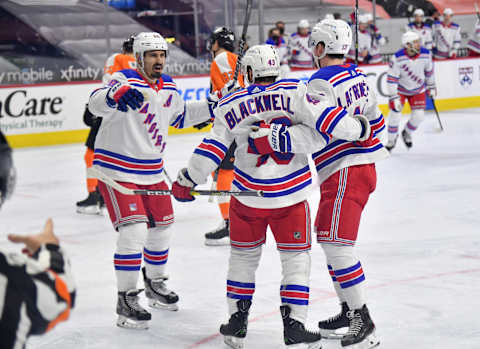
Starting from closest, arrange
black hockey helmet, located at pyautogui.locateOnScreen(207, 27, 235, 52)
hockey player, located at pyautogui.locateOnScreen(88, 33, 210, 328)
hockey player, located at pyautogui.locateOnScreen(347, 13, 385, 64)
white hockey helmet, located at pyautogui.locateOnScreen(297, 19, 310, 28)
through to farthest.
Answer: hockey player, located at pyautogui.locateOnScreen(88, 33, 210, 328) → black hockey helmet, located at pyautogui.locateOnScreen(207, 27, 235, 52) → white hockey helmet, located at pyautogui.locateOnScreen(297, 19, 310, 28) → hockey player, located at pyautogui.locateOnScreen(347, 13, 385, 64)

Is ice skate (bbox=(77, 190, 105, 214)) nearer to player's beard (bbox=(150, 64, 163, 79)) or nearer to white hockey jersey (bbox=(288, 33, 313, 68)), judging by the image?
player's beard (bbox=(150, 64, 163, 79))

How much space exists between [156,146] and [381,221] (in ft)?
7.89

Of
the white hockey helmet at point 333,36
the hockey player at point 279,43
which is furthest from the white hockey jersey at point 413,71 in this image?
the white hockey helmet at point 333,36

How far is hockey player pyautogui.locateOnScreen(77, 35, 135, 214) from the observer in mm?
5539

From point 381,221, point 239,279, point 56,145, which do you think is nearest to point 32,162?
Answer: point 56,145

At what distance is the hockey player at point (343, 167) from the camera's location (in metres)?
3.01

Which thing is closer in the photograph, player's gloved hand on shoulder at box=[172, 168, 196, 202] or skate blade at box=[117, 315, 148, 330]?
player's gloved hand on shoulder at box=[172, 168, 196, 202]

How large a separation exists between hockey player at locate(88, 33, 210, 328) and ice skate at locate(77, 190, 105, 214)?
2537 mm

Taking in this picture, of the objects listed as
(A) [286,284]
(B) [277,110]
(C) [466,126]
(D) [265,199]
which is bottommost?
(C) [466,126]

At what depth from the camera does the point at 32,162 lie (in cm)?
881

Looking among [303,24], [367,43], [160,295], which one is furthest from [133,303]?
[367,43]

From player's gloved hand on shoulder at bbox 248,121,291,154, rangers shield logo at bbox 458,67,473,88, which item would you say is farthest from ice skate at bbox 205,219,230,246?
rangers shield logo at bbox 458,67,473,88

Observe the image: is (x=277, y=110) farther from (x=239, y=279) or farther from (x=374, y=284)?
(x=374, y=284)

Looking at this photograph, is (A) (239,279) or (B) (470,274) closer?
(A) (239,279)
